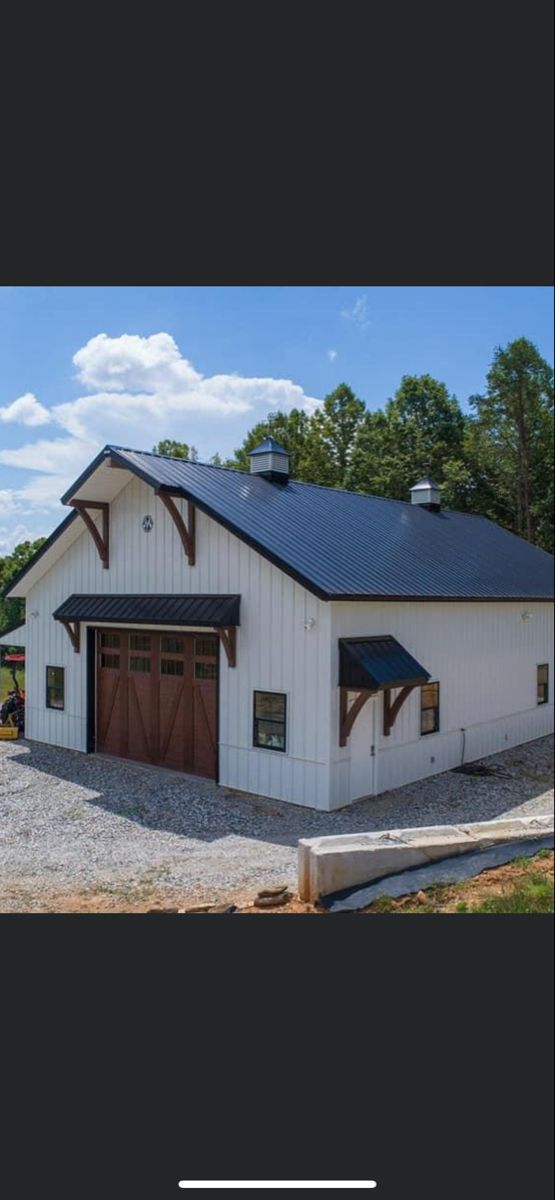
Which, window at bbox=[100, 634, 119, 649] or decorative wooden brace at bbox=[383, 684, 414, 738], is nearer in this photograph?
decorative wooden brace at bbox=[383, 684, 414, 738]

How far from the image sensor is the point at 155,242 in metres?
3.08

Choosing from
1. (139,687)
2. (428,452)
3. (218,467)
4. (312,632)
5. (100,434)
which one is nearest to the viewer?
(428,452)

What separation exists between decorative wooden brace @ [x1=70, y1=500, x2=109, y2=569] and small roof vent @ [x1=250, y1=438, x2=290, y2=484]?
5.15 ft

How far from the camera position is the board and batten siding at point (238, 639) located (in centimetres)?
438

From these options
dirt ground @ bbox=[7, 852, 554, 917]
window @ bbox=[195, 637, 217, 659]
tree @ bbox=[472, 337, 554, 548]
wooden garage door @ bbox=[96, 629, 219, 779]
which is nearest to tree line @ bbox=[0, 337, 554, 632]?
tree @ bbox=[472, 337, 554, 548]

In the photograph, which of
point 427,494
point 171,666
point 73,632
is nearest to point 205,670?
point 171,666

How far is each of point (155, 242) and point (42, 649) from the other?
10.3 feet

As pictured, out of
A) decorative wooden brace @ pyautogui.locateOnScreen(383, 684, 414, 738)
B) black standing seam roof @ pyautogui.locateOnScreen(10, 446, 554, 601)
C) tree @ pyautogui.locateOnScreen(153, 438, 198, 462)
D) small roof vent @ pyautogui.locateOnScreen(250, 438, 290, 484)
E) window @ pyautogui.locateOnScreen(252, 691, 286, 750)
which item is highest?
tree @ pyautogui.locateOnScreen(153, 438, 198, 462)

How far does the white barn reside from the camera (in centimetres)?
307

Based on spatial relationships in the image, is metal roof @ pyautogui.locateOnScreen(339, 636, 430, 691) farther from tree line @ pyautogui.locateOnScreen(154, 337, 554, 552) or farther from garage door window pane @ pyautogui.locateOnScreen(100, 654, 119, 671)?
garage door window pane @ pyautogui.locateOnScreen(100, 654, 119, 671)

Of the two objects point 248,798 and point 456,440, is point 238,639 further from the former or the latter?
point 456,440

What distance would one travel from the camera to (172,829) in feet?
12.8
